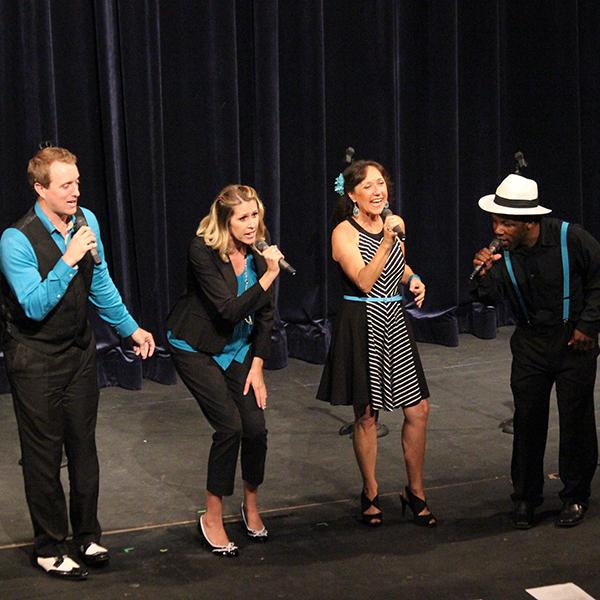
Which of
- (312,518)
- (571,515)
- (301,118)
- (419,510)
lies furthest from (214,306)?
(301,118)

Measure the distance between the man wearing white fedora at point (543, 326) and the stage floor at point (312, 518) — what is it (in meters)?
0.18

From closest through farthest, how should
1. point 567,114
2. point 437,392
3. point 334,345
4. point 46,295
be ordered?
point 46,295
point 334,345
point 437,392
point 567,114

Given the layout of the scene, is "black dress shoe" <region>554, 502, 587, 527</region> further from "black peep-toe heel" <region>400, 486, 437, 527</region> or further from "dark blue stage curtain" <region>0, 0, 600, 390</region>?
"dark blue stage curtain" <region>0, 0, 600, 390</region>

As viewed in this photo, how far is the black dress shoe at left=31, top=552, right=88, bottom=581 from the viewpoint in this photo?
384 cm

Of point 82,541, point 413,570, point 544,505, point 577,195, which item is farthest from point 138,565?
point 577,195

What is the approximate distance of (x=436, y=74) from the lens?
23.9 feet

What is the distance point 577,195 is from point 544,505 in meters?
3.76

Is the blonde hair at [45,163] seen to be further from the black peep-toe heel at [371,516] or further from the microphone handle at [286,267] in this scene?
the black peep-toe heel at [371,516]

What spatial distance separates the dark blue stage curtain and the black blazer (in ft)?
7.71

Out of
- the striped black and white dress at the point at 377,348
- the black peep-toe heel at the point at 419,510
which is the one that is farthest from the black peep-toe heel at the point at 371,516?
the striped black and white dress at the point at 377,348

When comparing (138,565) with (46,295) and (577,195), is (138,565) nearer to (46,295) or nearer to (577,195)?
(46,295)

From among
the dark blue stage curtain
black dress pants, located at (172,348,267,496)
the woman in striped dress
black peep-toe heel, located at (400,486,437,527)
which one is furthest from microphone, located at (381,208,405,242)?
the dark blue stage curtain

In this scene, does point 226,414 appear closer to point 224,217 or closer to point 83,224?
point 224,217

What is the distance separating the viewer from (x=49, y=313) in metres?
3.75
